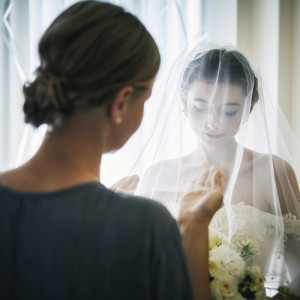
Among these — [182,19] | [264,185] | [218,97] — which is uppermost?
[182,19]

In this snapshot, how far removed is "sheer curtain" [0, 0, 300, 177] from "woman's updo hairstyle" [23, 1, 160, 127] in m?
0.89

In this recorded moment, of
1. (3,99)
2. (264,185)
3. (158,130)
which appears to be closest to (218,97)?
(158,130)

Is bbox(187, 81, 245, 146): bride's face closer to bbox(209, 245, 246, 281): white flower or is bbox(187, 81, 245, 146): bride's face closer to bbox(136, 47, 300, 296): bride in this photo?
bbox(136, 47, 300, 296): bride

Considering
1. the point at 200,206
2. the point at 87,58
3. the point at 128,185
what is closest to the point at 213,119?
the point at 128,185

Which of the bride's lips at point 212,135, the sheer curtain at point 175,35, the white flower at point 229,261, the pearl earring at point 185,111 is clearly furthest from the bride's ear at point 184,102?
the white flower at point 229,261

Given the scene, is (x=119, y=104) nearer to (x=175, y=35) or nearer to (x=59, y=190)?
(x=59, y=190)

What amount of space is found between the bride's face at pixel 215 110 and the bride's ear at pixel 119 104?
613mm

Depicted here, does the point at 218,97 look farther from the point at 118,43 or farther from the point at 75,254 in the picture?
the point at 75,254

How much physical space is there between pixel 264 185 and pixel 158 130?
45cm

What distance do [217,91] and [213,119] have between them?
10 centimetres

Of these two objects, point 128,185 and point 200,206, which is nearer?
point 200,206

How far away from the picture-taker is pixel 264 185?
1255mm

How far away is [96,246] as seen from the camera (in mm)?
522

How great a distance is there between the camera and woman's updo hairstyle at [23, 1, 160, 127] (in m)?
0.55
